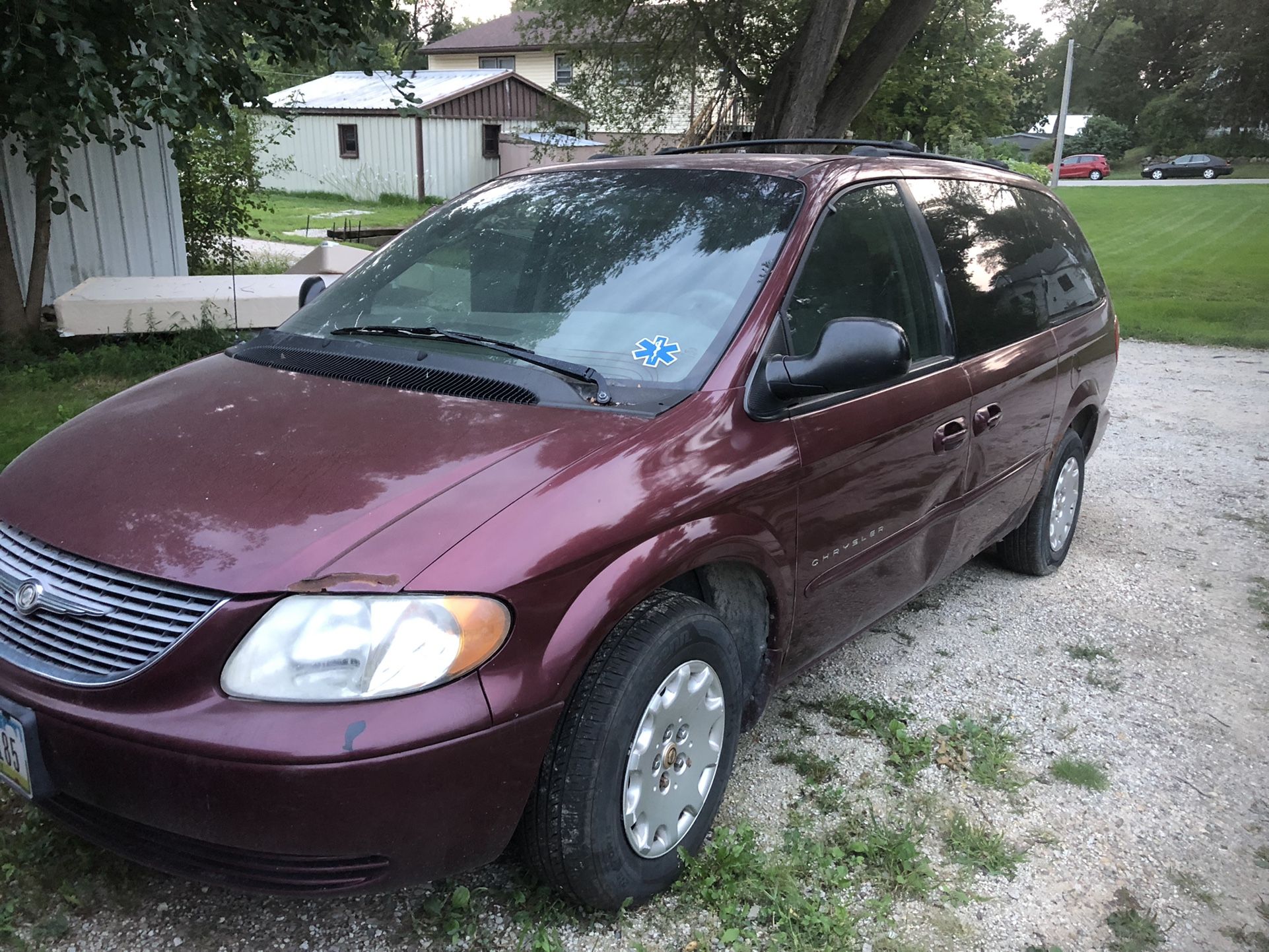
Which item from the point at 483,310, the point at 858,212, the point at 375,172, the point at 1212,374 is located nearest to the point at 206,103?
the point at 483,310

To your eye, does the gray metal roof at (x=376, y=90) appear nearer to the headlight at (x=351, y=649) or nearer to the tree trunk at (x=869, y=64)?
the tree trunk at (x=869, y=64)

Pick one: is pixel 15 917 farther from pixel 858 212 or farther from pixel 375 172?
pixel 375 172

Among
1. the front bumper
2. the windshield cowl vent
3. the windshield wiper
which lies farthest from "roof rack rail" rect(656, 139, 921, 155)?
the front bumper

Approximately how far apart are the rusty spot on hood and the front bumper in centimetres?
25

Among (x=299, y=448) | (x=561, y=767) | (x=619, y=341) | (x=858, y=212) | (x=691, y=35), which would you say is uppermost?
(x=691, y=35)

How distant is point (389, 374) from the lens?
9.28ft

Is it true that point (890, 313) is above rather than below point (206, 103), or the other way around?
below

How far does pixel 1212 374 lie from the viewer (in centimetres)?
1019

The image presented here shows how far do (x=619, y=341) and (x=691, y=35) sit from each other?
44.0ft

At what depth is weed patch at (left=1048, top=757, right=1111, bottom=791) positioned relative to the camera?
3.25m

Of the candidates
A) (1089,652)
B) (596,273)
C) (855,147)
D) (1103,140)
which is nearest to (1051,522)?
(1089,652)

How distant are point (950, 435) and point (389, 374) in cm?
187

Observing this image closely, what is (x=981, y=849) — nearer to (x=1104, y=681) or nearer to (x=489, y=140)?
(x=1104, y=681)

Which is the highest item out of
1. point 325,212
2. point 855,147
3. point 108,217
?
point 855,147
